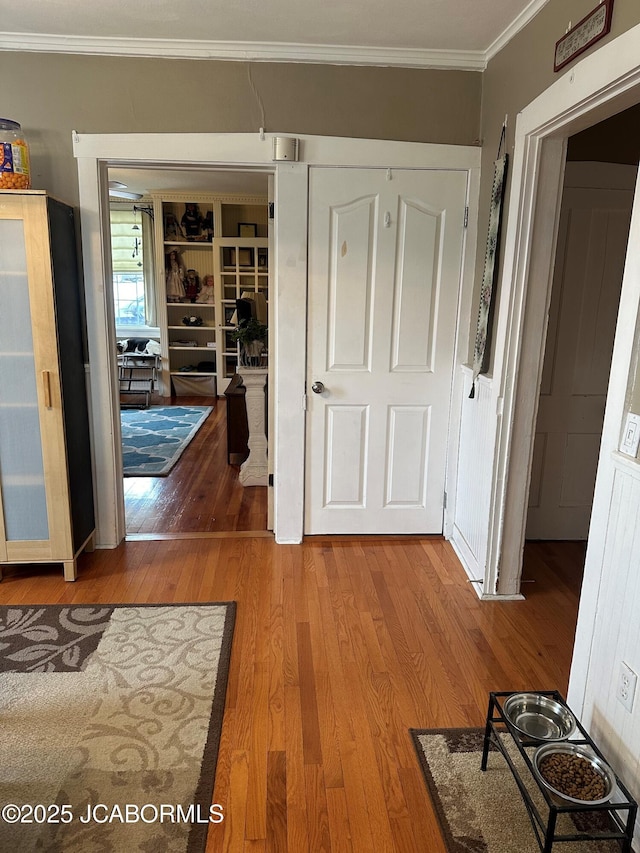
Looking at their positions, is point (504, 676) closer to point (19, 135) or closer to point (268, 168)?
point (268, 168)

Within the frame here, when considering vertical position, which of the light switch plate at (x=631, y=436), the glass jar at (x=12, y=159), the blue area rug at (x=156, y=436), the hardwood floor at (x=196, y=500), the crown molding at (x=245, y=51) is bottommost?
the hardwood floor at (x=196, y=500)

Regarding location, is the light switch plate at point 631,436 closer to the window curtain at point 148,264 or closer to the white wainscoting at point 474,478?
the white wainscoting at point 474,478

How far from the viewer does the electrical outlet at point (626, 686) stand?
1.61m

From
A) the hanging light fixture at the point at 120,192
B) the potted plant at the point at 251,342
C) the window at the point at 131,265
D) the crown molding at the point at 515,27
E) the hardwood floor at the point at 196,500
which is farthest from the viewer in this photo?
the window at the point at 131,265

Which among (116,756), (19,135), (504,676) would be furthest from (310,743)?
(19,135)

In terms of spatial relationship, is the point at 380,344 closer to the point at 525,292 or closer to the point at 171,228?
the point at 525,292

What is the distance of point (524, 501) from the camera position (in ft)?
9.20

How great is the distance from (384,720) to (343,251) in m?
2.23

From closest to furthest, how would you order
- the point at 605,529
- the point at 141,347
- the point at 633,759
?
the point at 633,759 → the point at 605,529 → the point at 141,347

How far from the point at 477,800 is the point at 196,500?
109 inches

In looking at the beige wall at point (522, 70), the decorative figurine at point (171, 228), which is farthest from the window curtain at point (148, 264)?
the beige wall at point (522, 70)

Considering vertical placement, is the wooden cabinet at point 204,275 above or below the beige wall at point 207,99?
below

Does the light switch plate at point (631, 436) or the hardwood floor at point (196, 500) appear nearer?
the light switch plate at point (631, 436)

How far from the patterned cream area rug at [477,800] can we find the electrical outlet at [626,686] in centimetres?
37
